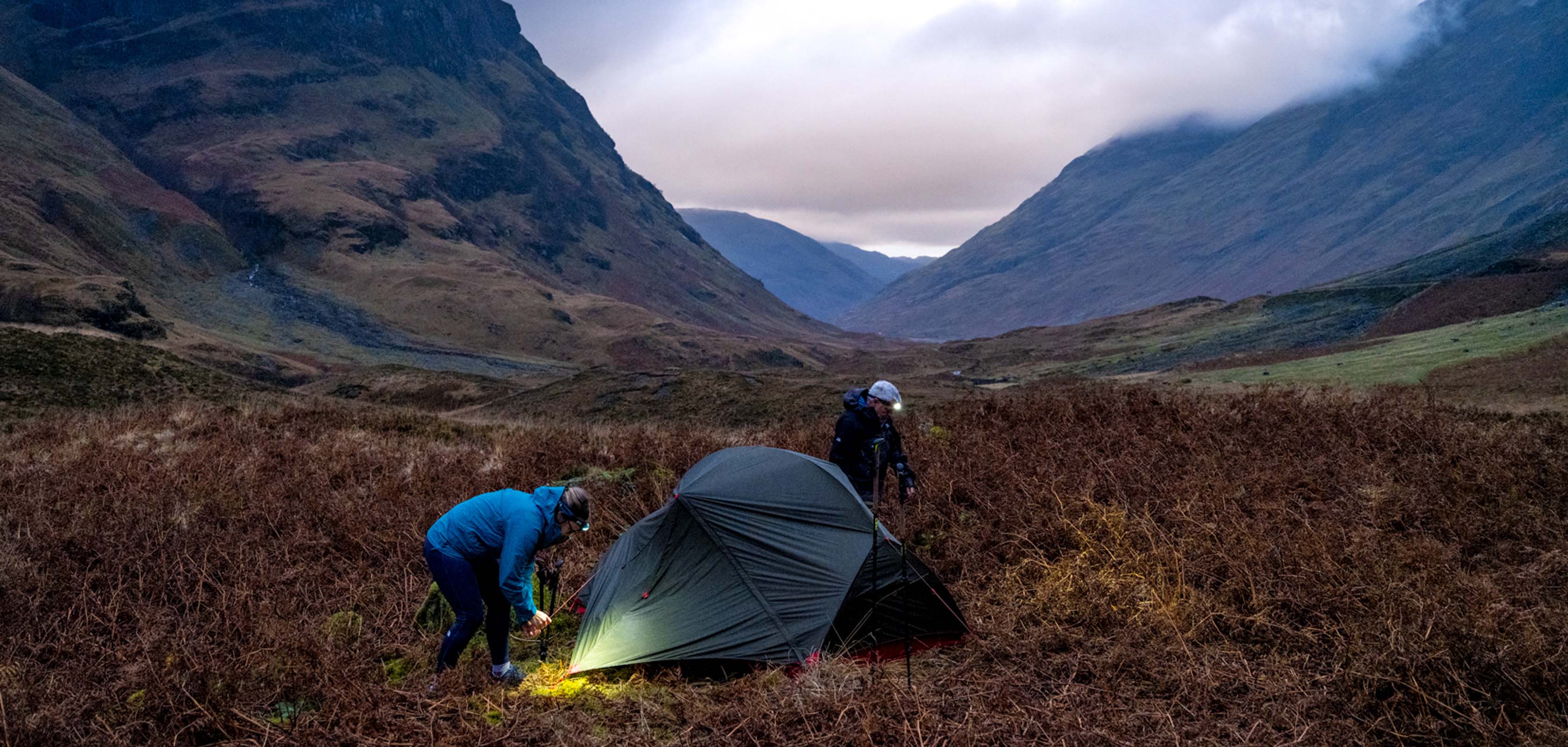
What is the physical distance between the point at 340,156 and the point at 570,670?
98.5 m

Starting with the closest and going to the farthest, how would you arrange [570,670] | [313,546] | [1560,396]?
[570,670] → [313,546] → [1560,396]

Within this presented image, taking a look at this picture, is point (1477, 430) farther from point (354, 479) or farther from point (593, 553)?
point (354, 479)

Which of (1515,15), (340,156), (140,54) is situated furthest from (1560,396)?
(1515,15)

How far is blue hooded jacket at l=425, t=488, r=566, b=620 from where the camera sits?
5301mm

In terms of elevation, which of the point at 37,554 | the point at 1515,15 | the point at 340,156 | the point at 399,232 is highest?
the point at 1515,15

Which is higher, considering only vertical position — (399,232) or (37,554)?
(399,232)

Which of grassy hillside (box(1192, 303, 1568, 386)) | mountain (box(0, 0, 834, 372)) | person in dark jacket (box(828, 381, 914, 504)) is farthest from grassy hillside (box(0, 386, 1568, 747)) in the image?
mountain (box(0, 0, 834, 372))

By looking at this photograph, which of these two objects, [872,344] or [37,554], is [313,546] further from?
[872,344]

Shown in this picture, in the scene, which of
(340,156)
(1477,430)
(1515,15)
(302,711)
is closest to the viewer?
(302,711)

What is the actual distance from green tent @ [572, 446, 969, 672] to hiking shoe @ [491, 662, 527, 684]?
0.45m

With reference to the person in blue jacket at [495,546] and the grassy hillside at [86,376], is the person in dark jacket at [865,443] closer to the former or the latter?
the person in blue jacket at [495,546]

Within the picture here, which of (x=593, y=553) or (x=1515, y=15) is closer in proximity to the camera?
(x=593, y=553)

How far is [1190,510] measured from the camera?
7.63 meters

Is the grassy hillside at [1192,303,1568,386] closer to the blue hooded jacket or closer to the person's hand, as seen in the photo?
the blue hooded jacket
